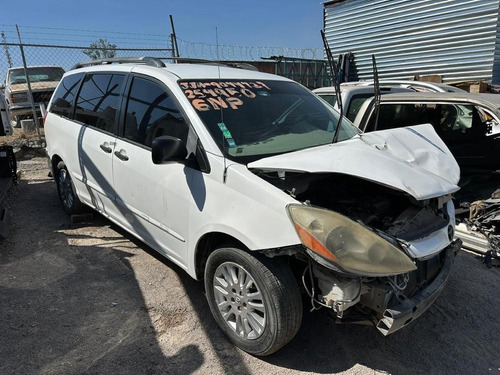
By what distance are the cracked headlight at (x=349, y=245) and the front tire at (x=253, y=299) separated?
36 centimetres

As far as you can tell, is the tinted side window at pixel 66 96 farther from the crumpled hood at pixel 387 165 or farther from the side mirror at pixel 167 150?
the crumpled hood at pixel 387 165

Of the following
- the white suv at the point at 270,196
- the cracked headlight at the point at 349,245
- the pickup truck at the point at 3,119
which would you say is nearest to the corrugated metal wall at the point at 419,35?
the white suv at the point at 270,196

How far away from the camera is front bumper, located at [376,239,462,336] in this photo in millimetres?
2164

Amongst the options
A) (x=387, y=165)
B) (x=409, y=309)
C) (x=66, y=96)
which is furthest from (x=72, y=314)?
(x=66, y=96)

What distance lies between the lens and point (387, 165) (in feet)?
7.84

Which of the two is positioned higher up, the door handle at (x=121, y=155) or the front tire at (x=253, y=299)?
the door handle at (x=121, y=155)

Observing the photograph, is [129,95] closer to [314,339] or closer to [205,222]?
[205,222]

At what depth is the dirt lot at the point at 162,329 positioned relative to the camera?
2.52 m

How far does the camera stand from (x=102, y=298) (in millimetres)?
3215

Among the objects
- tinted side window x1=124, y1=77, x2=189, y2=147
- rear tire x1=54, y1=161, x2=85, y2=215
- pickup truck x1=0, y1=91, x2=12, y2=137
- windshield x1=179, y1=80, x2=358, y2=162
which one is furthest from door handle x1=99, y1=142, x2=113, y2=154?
pickup truck x1=0, y1=91, x2=12, y2=137

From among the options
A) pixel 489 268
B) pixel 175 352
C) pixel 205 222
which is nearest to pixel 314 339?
pixel 175 352

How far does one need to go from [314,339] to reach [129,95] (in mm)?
2554

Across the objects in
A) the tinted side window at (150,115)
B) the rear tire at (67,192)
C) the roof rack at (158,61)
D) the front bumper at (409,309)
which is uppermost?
the roof rack at (158,61)

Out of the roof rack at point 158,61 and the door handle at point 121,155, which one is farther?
the roof rack at point 158,61
